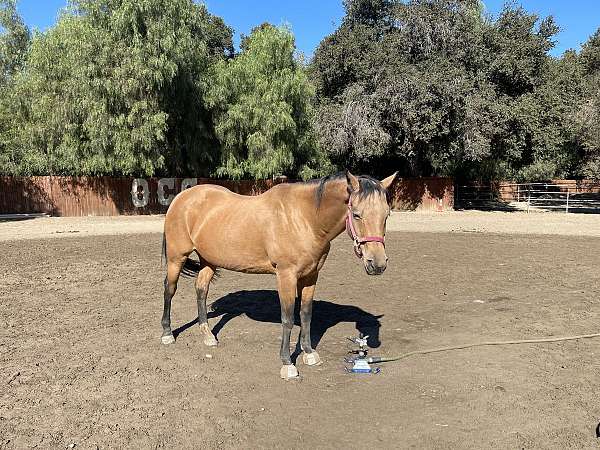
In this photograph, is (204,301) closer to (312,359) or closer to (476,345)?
(312,359)

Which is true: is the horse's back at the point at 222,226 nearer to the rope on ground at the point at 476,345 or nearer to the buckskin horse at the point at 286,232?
the buckskin horse at the point at 286,232

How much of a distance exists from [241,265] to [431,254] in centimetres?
817

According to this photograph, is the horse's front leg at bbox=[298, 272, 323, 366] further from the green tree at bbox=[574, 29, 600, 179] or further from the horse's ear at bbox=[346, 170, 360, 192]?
the green tree at bbox=[574, 29, 600, 179]

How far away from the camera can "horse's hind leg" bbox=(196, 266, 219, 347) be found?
215 inches

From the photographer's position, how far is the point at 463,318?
651 centimetres

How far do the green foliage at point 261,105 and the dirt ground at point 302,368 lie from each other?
18.8m

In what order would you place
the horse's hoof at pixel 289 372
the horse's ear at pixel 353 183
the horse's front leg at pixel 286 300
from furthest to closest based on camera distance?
the horse's front leg at pixel 286 300 → the horse's hoof at pixel 289 372 → the horse's ear at pixel 353 183

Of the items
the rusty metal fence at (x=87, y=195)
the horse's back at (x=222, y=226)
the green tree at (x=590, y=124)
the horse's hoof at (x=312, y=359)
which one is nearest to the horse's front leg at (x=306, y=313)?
the horse's hoof at (x=312, y=359)

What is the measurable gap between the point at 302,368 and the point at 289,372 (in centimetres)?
33

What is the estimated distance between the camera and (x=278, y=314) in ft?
22.3

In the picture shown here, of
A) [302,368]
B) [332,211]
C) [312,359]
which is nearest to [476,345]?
[312,359]

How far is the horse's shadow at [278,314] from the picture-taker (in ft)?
19.6

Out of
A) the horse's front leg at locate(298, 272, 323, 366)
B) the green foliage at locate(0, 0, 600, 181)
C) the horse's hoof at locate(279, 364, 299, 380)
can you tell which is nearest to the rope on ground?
the horse's front leg at locate(298, 272, 323, 366)

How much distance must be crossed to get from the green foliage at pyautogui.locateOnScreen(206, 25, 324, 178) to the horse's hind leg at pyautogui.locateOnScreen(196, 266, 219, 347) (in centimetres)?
2161
